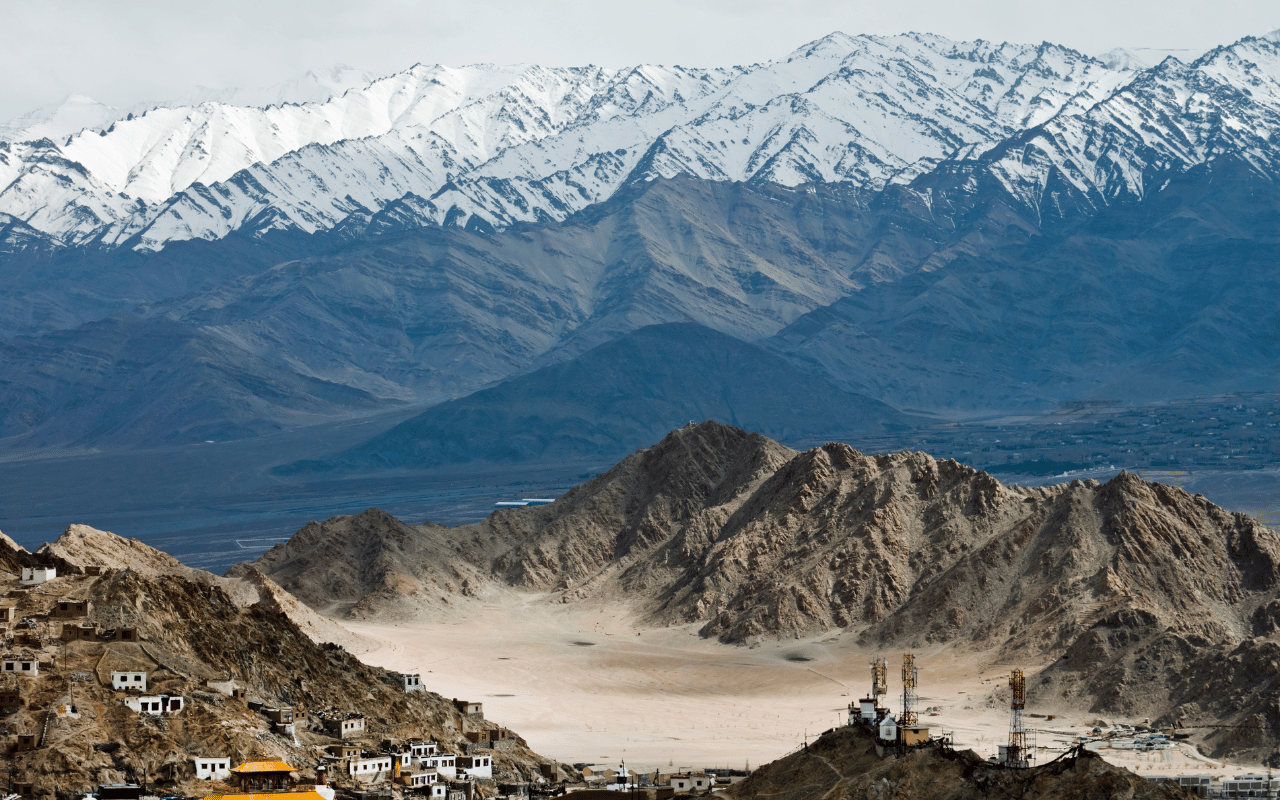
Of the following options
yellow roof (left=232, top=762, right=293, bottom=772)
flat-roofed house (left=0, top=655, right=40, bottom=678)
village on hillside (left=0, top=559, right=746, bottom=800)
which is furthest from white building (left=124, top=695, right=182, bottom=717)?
yellow roof (left=232, top=762, right=293, bottom=772)

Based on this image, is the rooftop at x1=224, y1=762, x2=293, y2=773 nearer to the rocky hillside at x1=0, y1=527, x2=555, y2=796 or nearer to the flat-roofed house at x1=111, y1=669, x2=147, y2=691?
the rocky hillside at x1=0, y1=527, x2=555, y2=796

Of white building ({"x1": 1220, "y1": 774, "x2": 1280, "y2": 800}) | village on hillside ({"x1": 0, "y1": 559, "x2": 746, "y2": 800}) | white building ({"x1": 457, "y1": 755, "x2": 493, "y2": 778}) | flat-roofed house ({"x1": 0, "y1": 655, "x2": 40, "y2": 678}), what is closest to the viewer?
village on hillside ({"x1": 0, "y1": 559, "x2": 746, "y2": 800})

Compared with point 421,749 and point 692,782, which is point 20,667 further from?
point 692,782

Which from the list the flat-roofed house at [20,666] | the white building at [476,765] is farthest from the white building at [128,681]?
the white building at [476,765]

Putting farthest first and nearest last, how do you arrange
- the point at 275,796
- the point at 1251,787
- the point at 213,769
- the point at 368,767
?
the point at 368,767
the point at 1251,787
the point at 213,769
the point at 275,796

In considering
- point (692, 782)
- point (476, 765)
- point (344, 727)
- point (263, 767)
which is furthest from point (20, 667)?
point (692, 782)

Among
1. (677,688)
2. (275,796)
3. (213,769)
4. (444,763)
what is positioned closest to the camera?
(275,796)

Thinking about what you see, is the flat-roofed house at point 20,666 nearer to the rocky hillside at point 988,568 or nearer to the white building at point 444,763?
the white building at point 444,763

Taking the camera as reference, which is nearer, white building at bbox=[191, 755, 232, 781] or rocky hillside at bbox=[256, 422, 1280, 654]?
white building at bbox=[191, 755, 232, 781]
